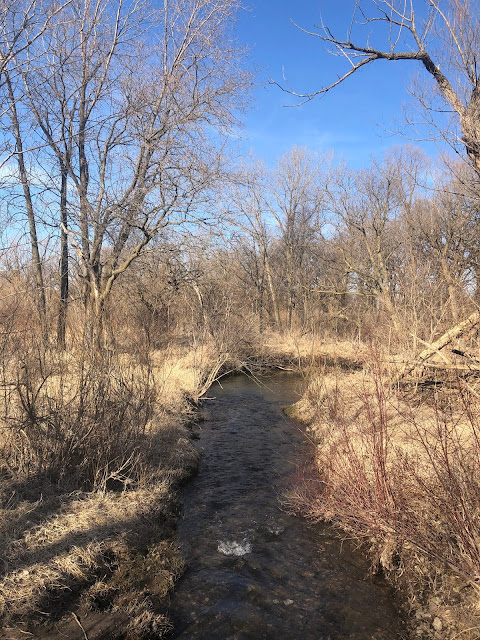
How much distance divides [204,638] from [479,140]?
657cm

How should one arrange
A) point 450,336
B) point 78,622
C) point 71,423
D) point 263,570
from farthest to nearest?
point 450,336 → point 71,423 → point 263,570 → point 78,622

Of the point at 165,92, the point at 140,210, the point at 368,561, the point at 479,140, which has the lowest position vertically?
the point at 368,561

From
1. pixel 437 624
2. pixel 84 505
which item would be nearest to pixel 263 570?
pixel 437 624

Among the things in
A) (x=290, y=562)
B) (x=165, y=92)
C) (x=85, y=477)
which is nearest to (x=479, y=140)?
(x=290, y=562)

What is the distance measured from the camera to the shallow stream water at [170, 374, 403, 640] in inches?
143

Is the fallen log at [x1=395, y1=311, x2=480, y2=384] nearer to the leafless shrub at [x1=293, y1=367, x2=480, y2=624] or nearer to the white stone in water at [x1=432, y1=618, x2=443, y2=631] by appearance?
the leafless shrub at [x1=293, y1=367, x2=480, y2=624]

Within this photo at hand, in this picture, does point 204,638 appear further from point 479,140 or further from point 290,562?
point 479,140

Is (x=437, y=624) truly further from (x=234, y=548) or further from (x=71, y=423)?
(x=71, y=423)

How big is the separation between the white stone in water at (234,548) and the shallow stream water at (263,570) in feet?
0.04

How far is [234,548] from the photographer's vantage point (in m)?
4.85

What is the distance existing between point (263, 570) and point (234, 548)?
525 millimetres

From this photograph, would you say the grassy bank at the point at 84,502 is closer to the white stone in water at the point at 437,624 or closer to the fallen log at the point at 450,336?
the white stone in water at the point at 437,624

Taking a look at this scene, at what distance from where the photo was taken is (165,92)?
12.3m

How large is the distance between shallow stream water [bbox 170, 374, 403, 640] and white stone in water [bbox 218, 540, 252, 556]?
1cm
